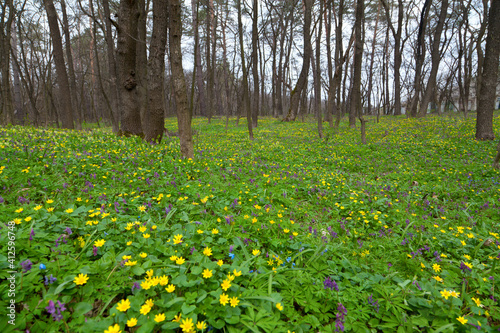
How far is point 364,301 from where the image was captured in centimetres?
195

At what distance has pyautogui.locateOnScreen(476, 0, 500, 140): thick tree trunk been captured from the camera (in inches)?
325

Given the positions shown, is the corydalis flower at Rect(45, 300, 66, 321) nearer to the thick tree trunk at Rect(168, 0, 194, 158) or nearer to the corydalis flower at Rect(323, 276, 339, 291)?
the corydalis flower at Rect(323, 276, 339, 291)

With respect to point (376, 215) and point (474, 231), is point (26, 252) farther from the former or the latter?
point (474, 231)

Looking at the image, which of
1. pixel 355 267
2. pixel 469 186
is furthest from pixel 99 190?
pixel 469 186

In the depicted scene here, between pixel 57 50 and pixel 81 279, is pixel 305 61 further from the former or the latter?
pixel 81 279

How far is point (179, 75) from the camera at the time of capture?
530 centimetres

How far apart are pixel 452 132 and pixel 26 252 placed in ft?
47.0

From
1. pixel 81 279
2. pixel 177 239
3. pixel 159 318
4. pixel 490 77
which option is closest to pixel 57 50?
pixel 177 239

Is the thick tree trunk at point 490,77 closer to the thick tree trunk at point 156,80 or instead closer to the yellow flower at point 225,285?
the yellow flower at point 225,285

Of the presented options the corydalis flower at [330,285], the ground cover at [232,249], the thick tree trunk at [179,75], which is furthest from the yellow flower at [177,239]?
the thick tree trunk at [179,75]

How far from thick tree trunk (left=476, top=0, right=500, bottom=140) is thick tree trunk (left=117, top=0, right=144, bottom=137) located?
12.9 metres

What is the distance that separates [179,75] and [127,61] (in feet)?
12.0

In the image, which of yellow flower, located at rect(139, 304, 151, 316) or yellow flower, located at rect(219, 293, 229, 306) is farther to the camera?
yellow flower, located at rect(219, 293, 229, 306)

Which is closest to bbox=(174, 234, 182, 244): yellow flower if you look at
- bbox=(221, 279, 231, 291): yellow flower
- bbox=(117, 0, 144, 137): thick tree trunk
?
bbox=(221, 279, 231, 291): yellow flower
